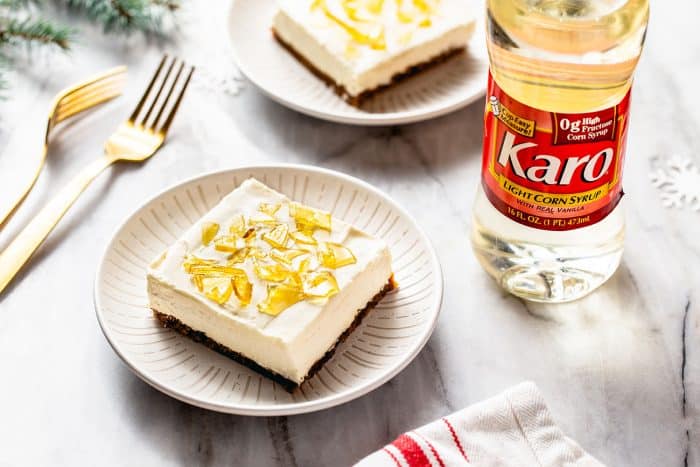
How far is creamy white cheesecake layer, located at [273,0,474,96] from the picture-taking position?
5.05 ft

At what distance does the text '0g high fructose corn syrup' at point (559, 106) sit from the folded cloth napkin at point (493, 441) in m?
0.23

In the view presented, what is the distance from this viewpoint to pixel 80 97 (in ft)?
5.08

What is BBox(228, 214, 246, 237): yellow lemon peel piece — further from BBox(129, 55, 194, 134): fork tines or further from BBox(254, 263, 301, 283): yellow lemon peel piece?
BBox(129, 55, 194, 134): fork tines

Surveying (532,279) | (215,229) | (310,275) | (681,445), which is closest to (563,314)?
(532,279)

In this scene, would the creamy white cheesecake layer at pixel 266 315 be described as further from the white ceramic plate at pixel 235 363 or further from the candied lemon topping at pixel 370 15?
the candied lemon topping at pixel 370 15

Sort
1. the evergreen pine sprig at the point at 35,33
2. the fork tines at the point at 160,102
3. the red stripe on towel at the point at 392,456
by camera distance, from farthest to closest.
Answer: the evergreen pine sprig at the point at 35,33, the fork tines at the point at 160,102, the red stripe on towel at the point at 392,456

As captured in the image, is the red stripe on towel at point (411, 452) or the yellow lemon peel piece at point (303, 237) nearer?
the red stripe on towel at point (411, 452)

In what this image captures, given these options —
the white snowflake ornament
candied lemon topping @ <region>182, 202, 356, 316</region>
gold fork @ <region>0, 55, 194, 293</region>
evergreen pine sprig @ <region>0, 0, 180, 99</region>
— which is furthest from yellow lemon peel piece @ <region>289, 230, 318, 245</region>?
evergreen pine sprig @ <region>0, 0, 180, 99</region>

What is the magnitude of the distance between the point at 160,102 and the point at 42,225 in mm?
335

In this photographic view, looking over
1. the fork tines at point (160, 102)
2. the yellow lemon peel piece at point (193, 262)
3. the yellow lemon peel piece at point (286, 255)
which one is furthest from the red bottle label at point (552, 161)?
Answer: the fork tines at point (160, 102)

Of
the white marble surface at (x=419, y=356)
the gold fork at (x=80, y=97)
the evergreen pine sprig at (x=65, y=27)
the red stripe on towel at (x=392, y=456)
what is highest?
the evergreen pine sprig at (x=65, y=27)

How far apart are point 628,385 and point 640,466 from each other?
0.12 m

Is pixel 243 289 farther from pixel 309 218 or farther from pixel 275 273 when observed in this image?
pixel 309 218

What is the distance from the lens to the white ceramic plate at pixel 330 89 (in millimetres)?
1458
